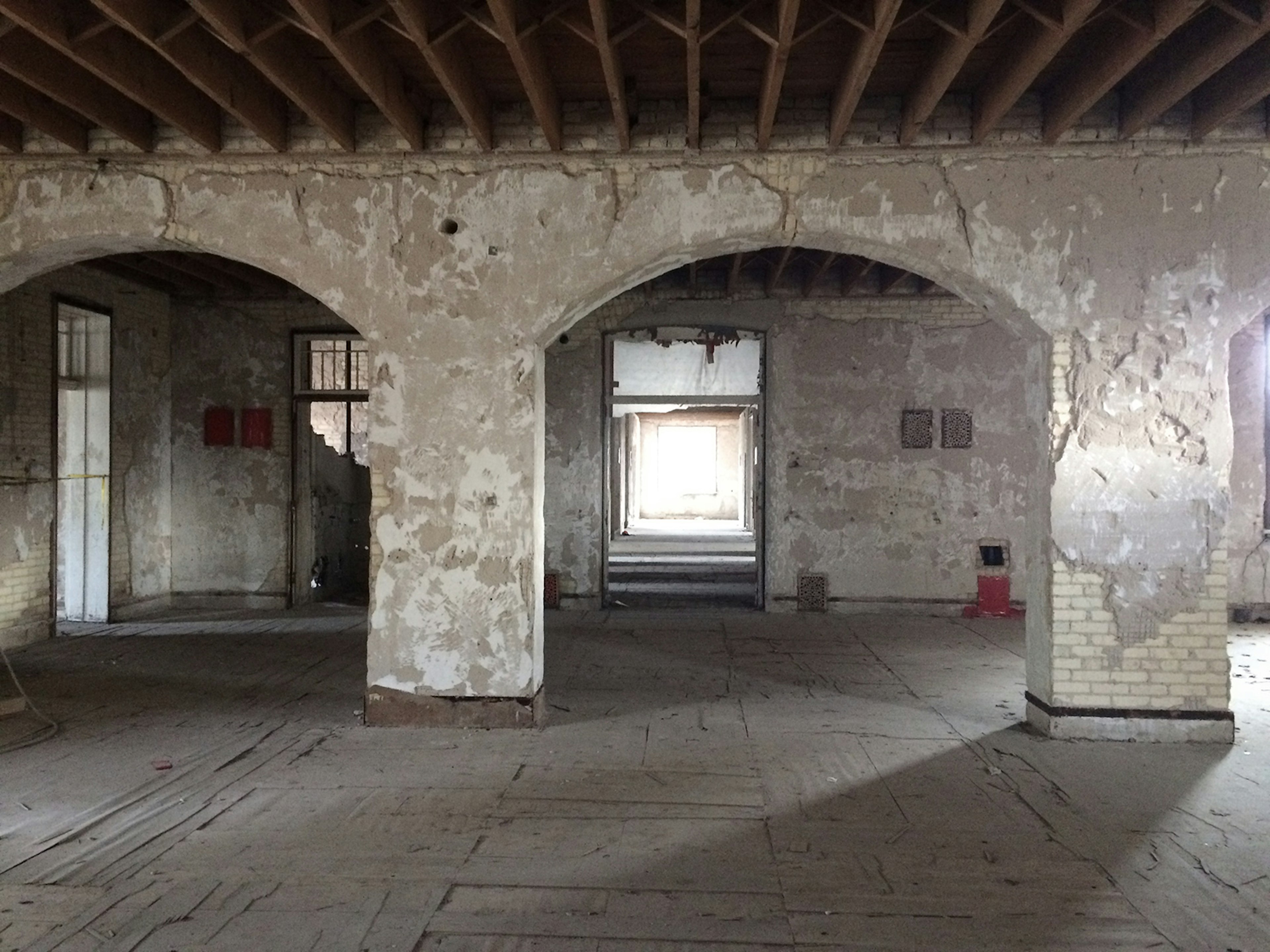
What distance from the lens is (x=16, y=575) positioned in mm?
6766

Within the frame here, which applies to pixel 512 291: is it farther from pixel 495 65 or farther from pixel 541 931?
pixel 541 931

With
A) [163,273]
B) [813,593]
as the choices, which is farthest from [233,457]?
[813,593]

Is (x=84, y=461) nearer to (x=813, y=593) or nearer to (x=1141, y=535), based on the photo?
(x=813, y=593)

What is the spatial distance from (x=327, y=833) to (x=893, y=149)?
4344mm

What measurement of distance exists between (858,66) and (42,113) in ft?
13.5

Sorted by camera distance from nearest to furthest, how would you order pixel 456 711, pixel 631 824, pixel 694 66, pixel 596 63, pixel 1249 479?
pixel 631 824 < pixel 694 66 < pixel 596 63 < pixel 456 711 < pixel 1249 479

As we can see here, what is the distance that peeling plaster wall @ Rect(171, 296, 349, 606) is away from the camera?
28.7 ft

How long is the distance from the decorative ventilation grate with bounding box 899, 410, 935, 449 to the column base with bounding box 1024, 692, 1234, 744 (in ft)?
13.6

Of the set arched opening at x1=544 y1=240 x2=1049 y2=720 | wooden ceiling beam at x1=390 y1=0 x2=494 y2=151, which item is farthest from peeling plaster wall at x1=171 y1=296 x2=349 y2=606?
wooden ceiling beam at x1=390 y1=0 x2=494 y2=151

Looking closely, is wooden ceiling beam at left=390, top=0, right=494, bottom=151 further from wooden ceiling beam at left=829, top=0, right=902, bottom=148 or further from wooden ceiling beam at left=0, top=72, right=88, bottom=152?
wooden ceiling beam at left=0, top=72, right=88, bottom=152

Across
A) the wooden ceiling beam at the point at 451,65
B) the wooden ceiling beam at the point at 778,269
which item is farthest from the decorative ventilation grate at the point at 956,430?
the wooden ceiling beam at the point at 451,65

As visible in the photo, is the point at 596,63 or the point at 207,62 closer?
the point at 207,62

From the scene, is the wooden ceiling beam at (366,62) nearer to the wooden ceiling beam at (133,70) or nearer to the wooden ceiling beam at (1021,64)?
the wooden ceiling beam at (133,70)

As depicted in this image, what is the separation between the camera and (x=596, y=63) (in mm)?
4207
